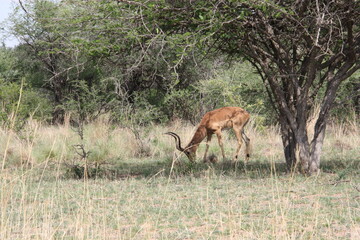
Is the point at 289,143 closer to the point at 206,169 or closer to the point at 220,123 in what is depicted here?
the point at 206,169

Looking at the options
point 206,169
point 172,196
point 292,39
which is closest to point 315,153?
point 292,39

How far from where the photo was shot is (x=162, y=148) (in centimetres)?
1403

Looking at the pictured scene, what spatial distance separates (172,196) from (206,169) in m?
3.23

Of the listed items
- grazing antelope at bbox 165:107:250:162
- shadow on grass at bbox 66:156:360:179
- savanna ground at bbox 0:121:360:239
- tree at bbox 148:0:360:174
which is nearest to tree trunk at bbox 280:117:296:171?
tree at bbox 148:0:360:174

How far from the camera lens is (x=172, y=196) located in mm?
7098

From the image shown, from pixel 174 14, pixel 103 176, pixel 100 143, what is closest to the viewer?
pixel 174 14

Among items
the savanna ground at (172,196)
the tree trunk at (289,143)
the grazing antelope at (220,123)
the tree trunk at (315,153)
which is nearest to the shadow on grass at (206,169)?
the savanna ground at (172,196)

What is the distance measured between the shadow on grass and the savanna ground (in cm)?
3

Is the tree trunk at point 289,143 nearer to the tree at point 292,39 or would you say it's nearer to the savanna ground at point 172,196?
the tree at point 292,39

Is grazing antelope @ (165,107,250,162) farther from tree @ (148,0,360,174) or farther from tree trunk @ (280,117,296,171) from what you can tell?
tree @ (148,0,360,174)

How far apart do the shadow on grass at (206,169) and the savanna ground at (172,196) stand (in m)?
0.03

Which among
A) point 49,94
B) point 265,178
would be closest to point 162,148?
point 265,178

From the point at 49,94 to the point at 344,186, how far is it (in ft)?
69.1

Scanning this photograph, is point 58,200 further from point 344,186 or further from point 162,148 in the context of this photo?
point 162,148
